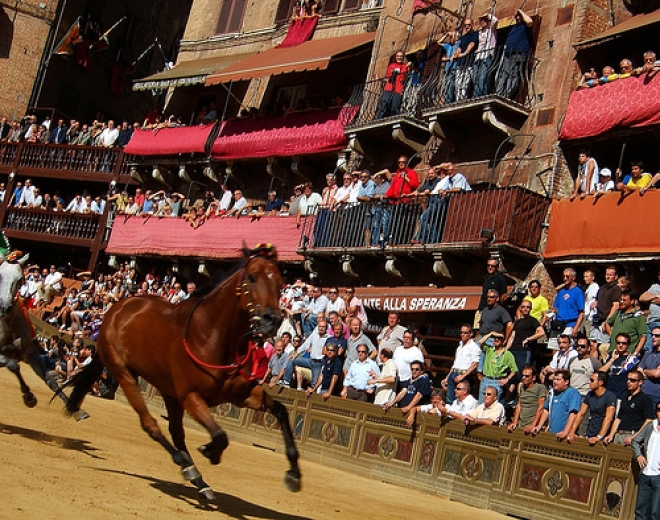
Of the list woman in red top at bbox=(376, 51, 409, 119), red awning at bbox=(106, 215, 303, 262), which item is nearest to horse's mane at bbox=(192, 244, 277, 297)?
red awning at bbox=(106, 215, 303, 262)

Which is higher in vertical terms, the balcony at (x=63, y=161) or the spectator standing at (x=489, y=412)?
the balcony at (x=63, y=161)

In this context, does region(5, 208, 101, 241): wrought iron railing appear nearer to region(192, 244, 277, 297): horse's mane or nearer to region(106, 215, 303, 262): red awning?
→ region(106, 215, 303, 262): red awning

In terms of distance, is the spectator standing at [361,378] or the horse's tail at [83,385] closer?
the horse's tail at [83,385]

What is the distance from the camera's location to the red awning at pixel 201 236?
29.8 metres

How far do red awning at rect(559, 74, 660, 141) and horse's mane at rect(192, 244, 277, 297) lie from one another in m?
11.8

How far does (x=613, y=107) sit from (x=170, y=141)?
2112cm

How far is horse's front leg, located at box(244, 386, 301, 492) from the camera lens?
10.5 metres

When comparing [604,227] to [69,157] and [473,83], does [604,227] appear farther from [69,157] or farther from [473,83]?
[69,157]

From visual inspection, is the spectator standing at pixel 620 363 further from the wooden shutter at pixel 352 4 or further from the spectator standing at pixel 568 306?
the wooden shutter at pixel 352 4

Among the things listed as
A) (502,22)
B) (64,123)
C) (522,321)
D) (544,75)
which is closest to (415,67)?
(502,22)

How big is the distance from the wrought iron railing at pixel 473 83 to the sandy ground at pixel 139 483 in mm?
10545

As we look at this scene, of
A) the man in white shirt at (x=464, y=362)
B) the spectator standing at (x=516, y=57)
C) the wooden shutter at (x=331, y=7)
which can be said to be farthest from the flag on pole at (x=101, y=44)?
the man in white shirt at (x=464, y=362)

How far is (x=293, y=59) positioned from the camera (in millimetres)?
31609

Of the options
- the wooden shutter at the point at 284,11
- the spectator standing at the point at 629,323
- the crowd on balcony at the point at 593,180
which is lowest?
the spectator standing at the point at 629,323
